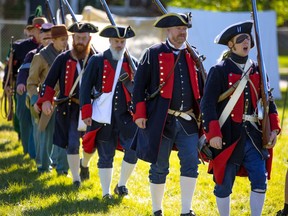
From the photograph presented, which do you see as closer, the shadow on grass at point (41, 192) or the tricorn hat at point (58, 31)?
the shadow on grass at point (41, 192)

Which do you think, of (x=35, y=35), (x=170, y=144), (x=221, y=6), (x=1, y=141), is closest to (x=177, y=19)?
(x=170, y=144)

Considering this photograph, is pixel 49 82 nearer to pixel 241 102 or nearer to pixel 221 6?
pixel 241 102

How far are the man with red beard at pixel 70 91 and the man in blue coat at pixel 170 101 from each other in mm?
1731

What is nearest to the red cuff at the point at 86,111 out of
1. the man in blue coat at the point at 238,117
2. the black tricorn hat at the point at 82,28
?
the black tricorn hat at the point at 82,28

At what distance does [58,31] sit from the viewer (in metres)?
9.15

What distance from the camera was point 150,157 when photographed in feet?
22.7

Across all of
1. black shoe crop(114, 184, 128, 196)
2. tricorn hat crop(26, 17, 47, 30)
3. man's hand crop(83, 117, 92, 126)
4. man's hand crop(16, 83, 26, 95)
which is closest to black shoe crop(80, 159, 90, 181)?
black shoe crop(114, 184, 128, 196)

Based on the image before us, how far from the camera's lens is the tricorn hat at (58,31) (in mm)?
9078

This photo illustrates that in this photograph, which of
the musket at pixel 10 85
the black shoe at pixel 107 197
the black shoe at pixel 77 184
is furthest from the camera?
the musket at pixel 10 85

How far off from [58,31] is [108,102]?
1546 mm

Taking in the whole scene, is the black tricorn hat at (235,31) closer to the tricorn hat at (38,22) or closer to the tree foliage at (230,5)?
the tricorn hat at (38,22)

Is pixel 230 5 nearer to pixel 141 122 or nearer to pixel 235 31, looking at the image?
pixel 141 122

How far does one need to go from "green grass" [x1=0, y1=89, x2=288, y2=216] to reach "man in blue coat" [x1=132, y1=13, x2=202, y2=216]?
2.61ft

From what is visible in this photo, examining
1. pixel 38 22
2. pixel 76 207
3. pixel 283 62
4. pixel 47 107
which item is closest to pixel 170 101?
pixel 76 207
